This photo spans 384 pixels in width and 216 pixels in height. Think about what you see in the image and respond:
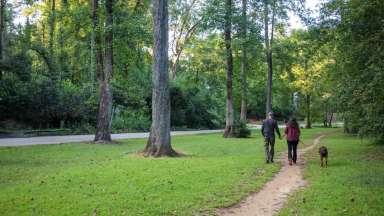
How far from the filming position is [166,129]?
16250 millimetres

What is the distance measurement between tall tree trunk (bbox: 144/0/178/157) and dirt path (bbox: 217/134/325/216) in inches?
216

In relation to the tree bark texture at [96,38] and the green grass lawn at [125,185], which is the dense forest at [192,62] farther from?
the green grass lawn at [125,185]

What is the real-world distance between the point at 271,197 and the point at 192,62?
29.3 m

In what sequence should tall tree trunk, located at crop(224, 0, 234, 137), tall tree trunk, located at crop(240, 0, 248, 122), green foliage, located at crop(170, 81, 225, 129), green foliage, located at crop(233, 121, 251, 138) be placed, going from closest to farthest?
tall tree trunk, located at crop(224, 0, 234, 137) < tall tree trunk, located at crop(240, 0, 248, 122) < green foliage, located at crop(233, 121, 251, 138) < green foliage, located at crop(170, 81, 225, 129)

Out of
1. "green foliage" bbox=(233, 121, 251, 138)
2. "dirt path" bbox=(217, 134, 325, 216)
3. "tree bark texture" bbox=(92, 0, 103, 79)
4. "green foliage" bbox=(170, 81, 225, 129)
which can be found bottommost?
"dirt path" bbox=(217, 134, 325, 216)

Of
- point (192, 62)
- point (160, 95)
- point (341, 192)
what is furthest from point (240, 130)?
point (341, 192)

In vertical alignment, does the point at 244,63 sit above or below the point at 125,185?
above

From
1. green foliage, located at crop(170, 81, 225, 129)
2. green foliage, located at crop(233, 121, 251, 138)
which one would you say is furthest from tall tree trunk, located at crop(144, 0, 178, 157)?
green foliage, located at crop(170, 81, 225, 129)

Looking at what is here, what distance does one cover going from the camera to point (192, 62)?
3719 centimetres

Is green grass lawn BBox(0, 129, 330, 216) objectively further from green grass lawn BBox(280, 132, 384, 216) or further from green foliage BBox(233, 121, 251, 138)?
green foliage BBox(233, 121, 251, 138)

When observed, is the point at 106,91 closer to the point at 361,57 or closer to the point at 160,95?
the point at 160,95

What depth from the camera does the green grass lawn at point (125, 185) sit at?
711 centimetres

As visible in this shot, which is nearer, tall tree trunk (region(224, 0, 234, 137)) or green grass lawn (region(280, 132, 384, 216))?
green grass lawn (region(280, 132, 384, 216))

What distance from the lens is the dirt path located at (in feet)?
24.0
